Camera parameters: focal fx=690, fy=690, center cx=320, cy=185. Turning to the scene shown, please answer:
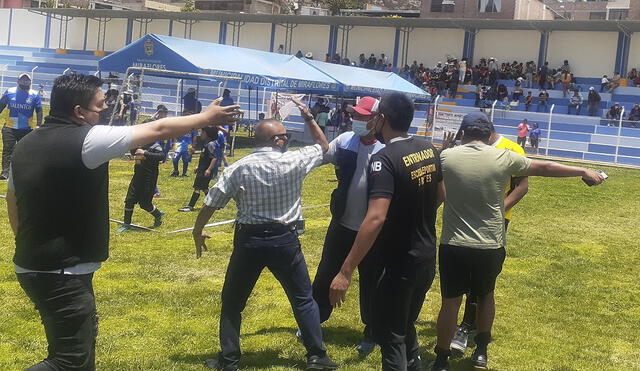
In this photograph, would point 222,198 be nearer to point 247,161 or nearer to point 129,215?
point 247,161

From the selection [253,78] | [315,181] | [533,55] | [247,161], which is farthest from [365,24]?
[247,161]

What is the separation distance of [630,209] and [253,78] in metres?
11.3

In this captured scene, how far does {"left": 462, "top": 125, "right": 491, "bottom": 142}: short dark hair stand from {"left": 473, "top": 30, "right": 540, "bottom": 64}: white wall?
37.7m

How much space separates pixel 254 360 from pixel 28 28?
185 ft

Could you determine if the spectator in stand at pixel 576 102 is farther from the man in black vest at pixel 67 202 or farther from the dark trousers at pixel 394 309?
the man in black vest at pixel 67 202

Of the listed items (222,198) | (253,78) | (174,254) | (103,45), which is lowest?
(174,254)

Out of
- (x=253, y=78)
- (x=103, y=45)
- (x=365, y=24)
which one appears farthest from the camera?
(x=103, y=45)

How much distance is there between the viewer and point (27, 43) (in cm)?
5494

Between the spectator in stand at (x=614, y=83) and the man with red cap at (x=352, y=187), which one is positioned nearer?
the man with red cap at (x=352, y=187)

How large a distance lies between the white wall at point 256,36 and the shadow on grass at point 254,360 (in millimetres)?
43674

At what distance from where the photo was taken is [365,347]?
5.40m

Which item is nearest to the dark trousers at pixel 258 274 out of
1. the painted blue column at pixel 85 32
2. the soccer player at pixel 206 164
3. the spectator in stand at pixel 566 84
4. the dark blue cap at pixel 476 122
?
the dark blue cap at pixel 476 122

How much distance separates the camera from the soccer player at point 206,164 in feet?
38.4

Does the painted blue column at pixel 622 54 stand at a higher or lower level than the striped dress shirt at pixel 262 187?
higher
